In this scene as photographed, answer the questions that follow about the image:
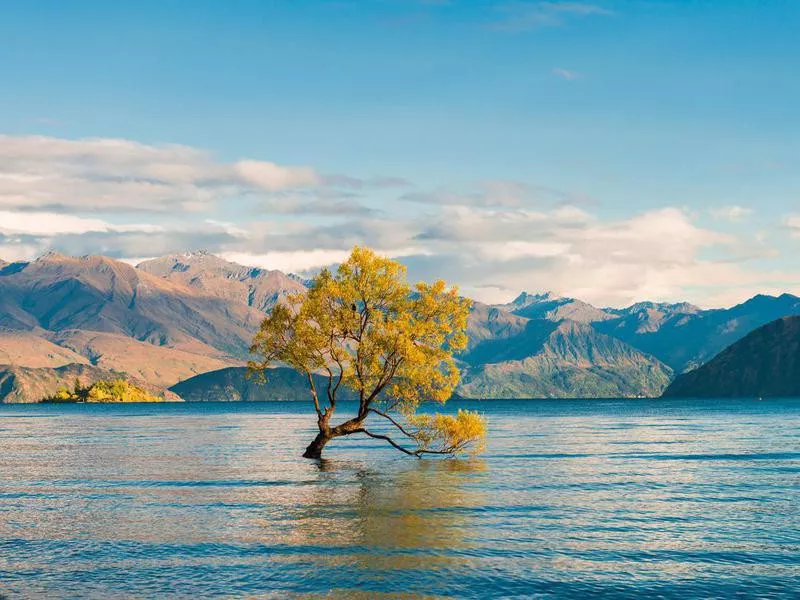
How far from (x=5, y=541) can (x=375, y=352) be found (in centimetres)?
4345

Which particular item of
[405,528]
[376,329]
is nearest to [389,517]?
[405,528]

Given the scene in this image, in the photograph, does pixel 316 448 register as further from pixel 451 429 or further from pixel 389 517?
pixel 389 517

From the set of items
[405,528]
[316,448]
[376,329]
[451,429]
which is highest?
[376,329]

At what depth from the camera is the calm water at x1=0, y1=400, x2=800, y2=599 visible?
35.5 m

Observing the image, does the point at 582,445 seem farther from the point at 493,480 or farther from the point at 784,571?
the point at 784,571

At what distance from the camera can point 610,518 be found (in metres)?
51.0

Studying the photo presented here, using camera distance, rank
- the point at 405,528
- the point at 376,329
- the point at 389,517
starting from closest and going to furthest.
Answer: the point at 405,528 → the point at 389,517 → the point at 376,329

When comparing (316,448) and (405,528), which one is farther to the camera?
(316,448)

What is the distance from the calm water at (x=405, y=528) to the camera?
35.5m

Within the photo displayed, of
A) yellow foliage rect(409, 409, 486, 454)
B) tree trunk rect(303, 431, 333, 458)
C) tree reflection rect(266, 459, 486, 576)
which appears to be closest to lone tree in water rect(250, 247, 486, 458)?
yellow foliage rect(409, 409, 486, 454)

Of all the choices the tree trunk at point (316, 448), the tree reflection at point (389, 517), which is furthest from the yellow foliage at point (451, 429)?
the tree trunk at point (316, 448)

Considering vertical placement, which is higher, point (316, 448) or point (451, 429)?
point (451, 429)

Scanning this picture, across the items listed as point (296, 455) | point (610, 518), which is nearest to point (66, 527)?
point (610, 518)

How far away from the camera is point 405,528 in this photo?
4784 cm
